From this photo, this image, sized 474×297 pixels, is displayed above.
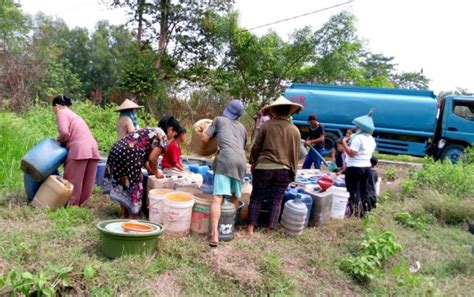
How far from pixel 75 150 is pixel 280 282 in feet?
9.02

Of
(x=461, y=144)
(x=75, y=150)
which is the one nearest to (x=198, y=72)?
(x=461, y=144)

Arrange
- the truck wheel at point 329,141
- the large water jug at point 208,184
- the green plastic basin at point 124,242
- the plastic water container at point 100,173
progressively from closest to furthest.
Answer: the green plastic basin at point 124,242
the large water jug at point 208,184
the plastic water container at point 100,173
the truck wheel at point 329,141

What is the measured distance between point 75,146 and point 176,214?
1590mm

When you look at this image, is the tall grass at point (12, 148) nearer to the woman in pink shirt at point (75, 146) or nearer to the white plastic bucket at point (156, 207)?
the woman in pink shirt at point (75, 146)

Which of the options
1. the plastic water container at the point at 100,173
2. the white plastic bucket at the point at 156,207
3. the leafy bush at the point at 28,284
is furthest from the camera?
the plastic water container at the point at 100,173

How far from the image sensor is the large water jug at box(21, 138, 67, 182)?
420cm

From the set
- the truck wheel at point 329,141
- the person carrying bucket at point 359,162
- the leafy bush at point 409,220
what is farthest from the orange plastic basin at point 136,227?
the truck wheel at point 329,141

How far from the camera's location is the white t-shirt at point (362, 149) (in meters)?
5.04

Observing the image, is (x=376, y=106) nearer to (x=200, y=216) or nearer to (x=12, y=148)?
(x=200, y=216)

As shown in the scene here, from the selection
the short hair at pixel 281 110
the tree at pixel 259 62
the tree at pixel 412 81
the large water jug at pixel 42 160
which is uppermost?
the tree at pixel 412 81

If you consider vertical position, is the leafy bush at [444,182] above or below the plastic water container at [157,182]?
below

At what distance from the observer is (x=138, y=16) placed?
13.8 meters

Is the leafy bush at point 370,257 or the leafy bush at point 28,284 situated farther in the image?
the leafy bush at point 370,257

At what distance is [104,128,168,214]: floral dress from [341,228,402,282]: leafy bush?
225cm
